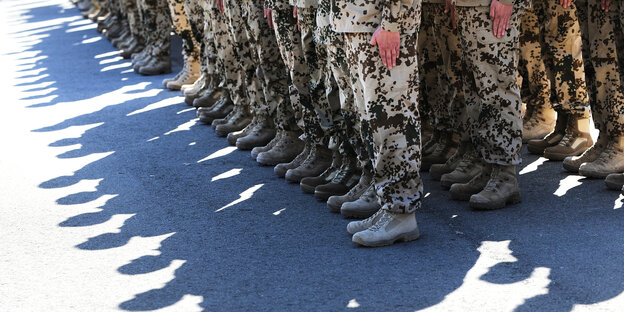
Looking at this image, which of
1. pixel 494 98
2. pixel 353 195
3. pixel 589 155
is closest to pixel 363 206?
pixel 353 195

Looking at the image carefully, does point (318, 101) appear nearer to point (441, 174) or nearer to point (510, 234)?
point (441, 174)

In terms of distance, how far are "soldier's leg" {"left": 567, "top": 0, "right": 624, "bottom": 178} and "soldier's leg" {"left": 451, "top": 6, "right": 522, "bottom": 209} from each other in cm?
63

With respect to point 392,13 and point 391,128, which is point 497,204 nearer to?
point 391,128

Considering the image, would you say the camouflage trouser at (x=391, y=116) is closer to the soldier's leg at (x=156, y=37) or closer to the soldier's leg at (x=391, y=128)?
the soldier's leg at (x=391, y=128)

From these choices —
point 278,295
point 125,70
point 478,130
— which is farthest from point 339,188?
point 125,70

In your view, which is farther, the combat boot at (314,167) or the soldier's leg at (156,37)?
the soldier's leg at (156,37)

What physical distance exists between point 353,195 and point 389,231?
0.64 metres

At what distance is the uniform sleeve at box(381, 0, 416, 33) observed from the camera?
156 inches

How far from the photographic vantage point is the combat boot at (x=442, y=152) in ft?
18.3

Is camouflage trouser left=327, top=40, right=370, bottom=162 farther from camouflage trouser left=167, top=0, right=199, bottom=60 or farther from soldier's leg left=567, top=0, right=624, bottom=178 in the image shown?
camouflage trouser left=167, top=0, right=199, bottom=60

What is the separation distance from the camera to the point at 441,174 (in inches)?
210

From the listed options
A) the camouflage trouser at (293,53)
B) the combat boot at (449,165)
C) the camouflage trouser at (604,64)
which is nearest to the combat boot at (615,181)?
the camouflage trouser at (604,64)

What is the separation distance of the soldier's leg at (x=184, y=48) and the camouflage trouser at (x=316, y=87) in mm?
3202

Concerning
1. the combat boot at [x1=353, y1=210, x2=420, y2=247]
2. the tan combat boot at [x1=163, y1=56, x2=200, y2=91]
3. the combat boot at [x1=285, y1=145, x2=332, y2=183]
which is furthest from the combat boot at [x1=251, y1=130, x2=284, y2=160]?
the tan combat boot at [x1=163, y1=56, x2=200, y2=91]
